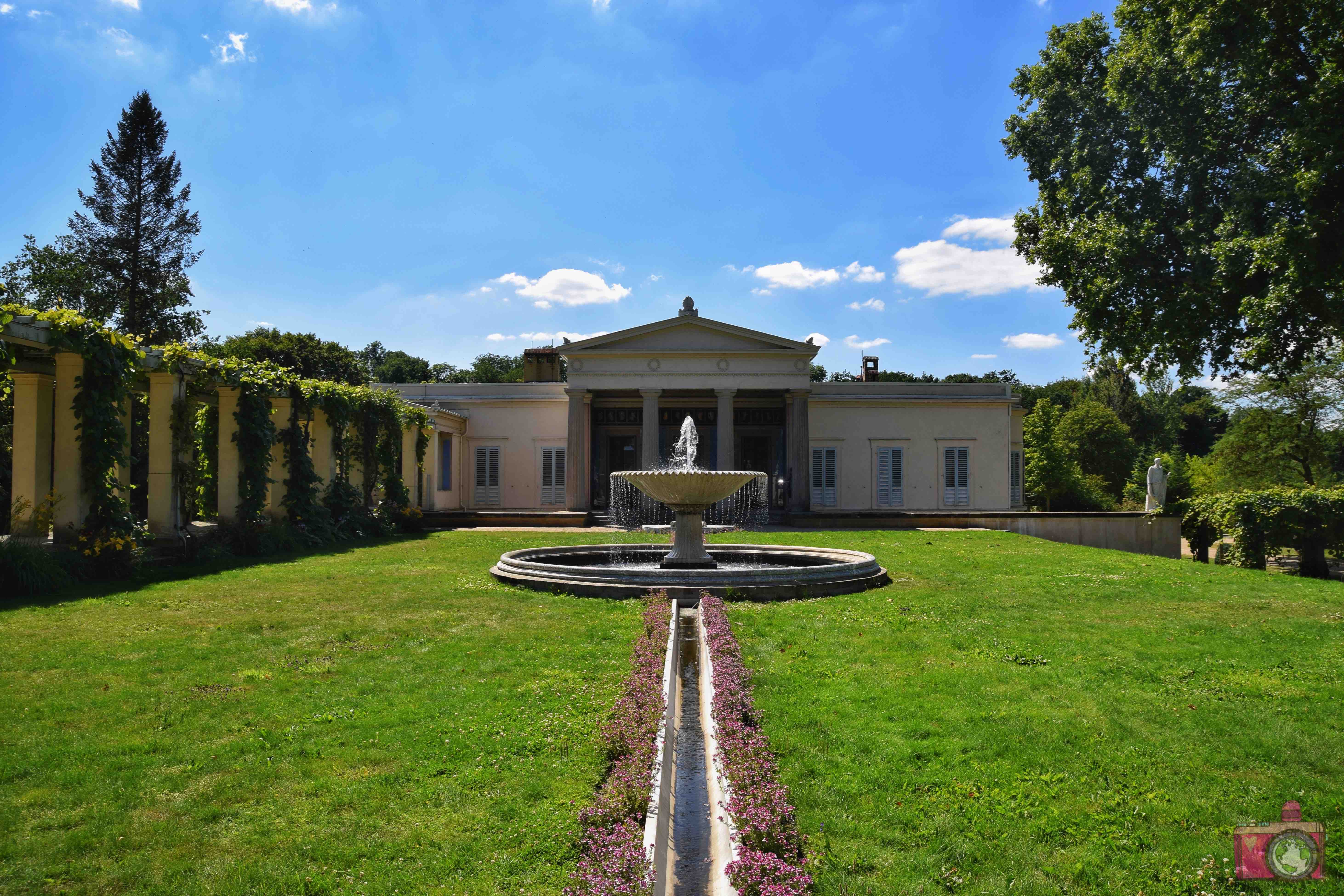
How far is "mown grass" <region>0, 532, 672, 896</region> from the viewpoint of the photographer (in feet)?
10.6

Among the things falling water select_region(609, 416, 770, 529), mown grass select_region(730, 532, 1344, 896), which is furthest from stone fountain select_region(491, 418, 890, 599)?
falling water select_region(609, 416, 770, 529)

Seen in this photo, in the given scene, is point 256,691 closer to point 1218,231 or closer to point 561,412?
point 1218,231

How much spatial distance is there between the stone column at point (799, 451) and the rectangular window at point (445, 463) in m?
12.2

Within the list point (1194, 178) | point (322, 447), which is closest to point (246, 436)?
point (322, 447)

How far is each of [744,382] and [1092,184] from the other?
42.4 feet

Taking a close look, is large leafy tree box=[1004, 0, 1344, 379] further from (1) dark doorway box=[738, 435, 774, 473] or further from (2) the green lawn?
(1) dark doorway box=[738, 435, 774, 473]

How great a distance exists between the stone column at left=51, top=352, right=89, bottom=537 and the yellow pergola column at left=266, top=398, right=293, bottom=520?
4.79m

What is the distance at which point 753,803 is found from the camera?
3.70 m

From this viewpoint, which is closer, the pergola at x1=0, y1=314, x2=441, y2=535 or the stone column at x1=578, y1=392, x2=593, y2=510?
the pergola at x1=0, y1=314, x2=441, y2=535

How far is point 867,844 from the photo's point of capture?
3539mm

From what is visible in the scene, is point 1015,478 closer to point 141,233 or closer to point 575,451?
point 575,451

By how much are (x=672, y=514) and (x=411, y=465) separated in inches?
327

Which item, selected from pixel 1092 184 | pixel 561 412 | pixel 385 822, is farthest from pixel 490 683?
pixel 561 412

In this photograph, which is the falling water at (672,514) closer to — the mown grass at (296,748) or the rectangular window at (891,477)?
the rectangular window at (891,477)
